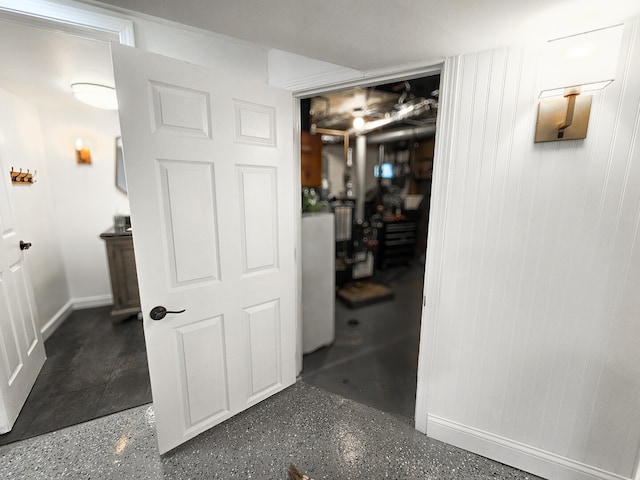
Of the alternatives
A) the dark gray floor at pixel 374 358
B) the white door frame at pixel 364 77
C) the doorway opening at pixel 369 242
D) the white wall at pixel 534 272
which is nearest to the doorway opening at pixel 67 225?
the white door frame at pixel 364 77

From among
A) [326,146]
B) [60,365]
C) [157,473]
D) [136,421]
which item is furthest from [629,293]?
[326,146]

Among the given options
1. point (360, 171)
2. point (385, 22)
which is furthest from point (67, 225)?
point (360, 171)

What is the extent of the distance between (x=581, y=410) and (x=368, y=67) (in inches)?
76.8

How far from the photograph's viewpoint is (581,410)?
4.15 ft

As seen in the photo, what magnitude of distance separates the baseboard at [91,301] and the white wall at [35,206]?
12 centimetres

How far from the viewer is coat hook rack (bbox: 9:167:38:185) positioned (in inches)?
80.2

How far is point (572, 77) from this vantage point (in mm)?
1075

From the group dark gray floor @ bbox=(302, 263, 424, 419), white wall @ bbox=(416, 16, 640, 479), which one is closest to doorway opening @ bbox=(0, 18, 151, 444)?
dark gray floor @ bbox=(302, 263, 424, 419)

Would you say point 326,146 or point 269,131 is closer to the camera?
point 269,131

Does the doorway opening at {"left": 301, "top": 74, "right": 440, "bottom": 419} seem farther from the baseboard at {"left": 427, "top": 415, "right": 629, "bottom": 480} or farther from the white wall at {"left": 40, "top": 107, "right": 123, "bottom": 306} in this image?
the white wall at {"left": 40, "top": 107, "right": 123, "bottom": 306}

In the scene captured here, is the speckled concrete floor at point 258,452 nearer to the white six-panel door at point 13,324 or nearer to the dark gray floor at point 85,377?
the dark gray floor at point 85,377

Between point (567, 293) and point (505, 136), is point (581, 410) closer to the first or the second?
point (567, 293)

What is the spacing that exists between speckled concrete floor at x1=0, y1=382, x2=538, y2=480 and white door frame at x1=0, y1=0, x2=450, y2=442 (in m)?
0.22

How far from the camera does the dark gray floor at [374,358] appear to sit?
1945mm
